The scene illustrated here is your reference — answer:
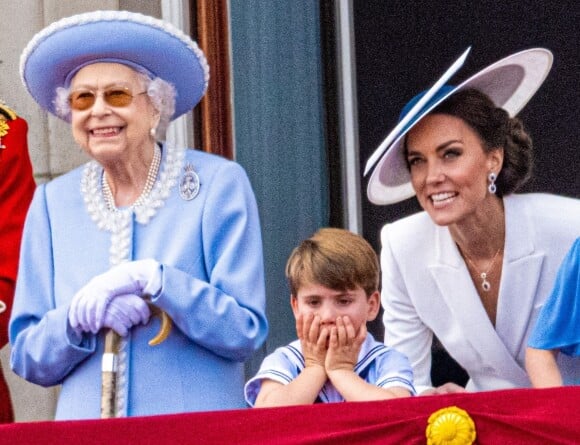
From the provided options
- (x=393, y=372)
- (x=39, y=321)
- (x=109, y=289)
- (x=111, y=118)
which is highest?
(x=111, y=118)

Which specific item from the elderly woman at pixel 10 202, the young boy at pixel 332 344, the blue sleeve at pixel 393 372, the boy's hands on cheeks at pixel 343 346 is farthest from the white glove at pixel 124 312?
the elderly woman at pixel 10 202

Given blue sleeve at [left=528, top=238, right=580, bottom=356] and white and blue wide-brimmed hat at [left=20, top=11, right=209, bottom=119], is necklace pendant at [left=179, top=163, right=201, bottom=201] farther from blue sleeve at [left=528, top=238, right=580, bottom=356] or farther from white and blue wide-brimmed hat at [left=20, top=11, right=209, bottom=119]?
blue sleeve at [left=528, top=238, right=580, bottom=356]

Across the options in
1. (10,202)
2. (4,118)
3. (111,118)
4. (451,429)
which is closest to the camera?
(451,429)

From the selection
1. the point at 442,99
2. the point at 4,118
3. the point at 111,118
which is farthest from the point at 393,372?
the point at 4,118

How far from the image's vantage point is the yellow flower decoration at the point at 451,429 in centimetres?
322

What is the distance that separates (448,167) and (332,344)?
2.30ft

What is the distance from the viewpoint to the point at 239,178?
3.93 meters

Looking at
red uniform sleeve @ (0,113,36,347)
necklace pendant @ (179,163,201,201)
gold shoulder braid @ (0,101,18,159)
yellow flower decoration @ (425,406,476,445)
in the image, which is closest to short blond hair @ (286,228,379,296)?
necklace pendant @ (179,163,201,201)

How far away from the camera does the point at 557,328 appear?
3742 millimetres

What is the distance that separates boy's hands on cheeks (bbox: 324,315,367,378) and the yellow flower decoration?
20.5 inches

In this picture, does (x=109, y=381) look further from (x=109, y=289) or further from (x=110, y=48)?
(x=110, y=48)

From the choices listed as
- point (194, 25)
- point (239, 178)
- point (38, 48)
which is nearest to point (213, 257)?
point (239, 178)

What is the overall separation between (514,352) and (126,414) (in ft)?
3.56

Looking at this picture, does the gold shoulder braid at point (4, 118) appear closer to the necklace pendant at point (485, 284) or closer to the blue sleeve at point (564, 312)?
the necklace pendant at point (485, 284)
